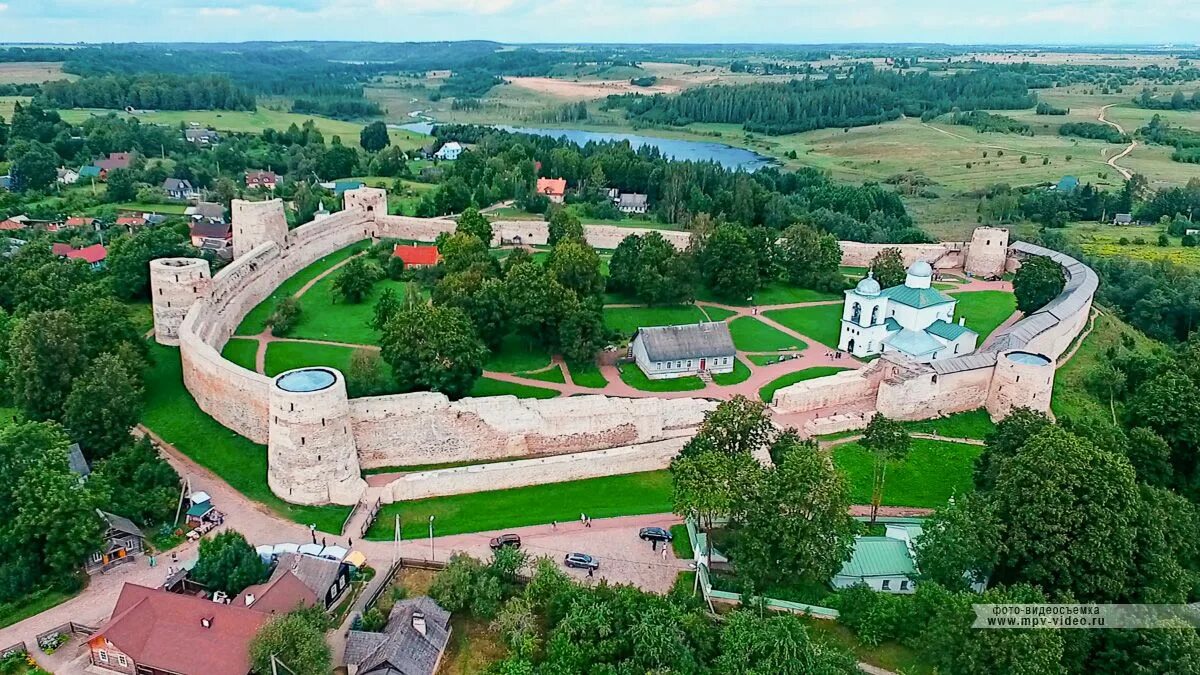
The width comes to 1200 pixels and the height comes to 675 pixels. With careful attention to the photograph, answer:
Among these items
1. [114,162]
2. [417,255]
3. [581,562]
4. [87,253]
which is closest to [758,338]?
[581,562]

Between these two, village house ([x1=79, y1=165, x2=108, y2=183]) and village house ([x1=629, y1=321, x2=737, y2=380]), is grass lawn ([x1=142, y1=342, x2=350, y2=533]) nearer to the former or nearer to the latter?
village house ([x1=629, y1=321, x2=737, y2=380])

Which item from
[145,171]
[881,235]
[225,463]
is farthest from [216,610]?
[145,171]

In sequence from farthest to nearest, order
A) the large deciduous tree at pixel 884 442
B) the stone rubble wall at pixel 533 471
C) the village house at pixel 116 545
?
the stone rubble wall at pixel 533 471 < the large deciduous tree at pixel 884 442 < the village house at pixel 116 545

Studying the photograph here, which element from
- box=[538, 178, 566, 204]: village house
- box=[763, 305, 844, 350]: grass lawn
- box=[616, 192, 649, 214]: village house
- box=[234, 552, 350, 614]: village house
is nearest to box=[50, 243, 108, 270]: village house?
box=[538, 178, 566, 204]: village house

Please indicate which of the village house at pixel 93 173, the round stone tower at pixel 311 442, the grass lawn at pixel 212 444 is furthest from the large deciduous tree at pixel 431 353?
the village house at pixel 93 173

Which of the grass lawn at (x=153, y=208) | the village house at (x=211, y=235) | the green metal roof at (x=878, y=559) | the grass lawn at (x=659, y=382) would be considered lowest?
the grass lawn at (x=659, y=382)

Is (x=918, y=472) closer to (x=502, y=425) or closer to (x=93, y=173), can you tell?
(x=502, y=425)

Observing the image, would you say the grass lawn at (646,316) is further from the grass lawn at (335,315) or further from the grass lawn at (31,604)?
the grass lawn at (31,604)
